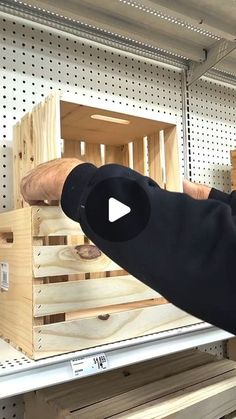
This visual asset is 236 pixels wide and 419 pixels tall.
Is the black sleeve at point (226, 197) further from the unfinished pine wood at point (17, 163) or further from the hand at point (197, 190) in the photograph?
the unfinished pine wood at point (17, 163)

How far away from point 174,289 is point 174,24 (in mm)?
1105

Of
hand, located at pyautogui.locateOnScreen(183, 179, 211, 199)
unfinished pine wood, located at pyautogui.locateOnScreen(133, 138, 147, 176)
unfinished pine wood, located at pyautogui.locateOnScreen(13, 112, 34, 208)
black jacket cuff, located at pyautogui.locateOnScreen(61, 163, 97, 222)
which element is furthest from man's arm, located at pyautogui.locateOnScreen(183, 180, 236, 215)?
black jacket cuff, located at pyautogui.locateOnScreen(61, 163, 97, 222)

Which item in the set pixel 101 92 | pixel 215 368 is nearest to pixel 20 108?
pixel 101 92

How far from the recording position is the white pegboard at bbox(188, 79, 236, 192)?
5.72ft

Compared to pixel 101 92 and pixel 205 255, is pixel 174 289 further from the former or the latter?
pixel 101 92

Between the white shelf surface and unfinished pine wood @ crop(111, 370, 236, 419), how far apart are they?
4.5 inches

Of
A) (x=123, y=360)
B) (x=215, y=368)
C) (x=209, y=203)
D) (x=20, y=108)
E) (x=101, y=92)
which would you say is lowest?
(x=215, y=368)

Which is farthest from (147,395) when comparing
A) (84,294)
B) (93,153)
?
(93,153)

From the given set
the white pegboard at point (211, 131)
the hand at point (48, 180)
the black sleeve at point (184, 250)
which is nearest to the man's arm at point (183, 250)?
the black sleeve at point (184, 250)

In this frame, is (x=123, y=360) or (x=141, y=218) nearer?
(x=141, y=218)

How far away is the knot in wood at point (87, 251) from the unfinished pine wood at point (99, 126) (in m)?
0.35

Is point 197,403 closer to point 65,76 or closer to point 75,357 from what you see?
point 75,357

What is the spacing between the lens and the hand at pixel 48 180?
28.2 inches

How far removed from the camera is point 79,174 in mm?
639
